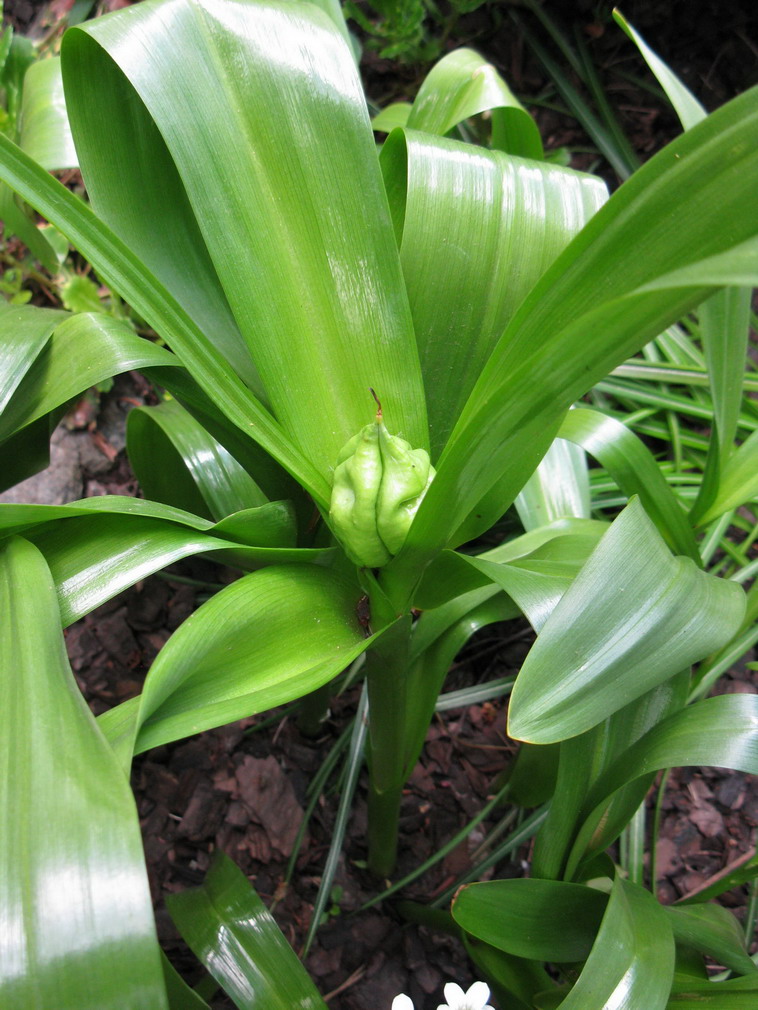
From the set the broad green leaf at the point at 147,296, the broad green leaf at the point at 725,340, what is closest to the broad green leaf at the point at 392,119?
the broad green leaf at the point at 725,340

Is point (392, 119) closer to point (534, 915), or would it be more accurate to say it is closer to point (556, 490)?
point (556, 490)

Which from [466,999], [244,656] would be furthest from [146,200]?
[466,999]

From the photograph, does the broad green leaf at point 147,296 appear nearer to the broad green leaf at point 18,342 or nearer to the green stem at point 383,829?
the broad green leaf at point 18,342

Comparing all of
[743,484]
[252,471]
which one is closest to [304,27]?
[252,471]

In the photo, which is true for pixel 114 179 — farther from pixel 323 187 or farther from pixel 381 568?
pixel 381 568

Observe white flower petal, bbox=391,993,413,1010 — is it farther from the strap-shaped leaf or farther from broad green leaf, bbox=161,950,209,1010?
the strap-shaped leaf
